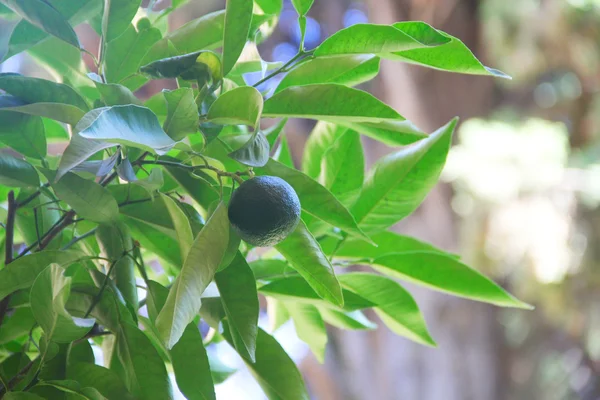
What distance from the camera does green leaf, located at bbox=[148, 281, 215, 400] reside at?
12.8 inches

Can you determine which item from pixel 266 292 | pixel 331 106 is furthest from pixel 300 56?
pixel 266 292

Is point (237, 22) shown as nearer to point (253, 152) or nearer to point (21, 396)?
point (253, 152)

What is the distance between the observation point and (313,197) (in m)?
0.32

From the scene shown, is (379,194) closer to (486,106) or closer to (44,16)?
(44,16)

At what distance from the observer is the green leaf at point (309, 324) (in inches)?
17.4

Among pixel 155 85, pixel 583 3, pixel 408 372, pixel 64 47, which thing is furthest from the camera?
pixel 155 85

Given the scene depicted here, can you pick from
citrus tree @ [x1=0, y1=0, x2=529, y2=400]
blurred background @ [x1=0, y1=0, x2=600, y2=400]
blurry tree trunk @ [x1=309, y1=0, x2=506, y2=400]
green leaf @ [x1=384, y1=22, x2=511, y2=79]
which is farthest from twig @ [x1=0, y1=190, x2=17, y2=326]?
blurry tree trunk @ [x1=309, y1=0, x2=506, y2=400]

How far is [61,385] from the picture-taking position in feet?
0.97

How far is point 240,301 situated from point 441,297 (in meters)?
2.09

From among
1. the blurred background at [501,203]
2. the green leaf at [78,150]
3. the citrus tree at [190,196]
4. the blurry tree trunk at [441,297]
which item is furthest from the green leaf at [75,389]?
the blurry tree trunk at [441,297]

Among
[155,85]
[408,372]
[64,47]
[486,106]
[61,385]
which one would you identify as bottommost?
[408,372]

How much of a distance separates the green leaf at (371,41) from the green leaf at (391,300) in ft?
0.47

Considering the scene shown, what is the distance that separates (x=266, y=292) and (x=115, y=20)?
0.57 feet

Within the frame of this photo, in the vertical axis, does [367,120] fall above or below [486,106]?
above
